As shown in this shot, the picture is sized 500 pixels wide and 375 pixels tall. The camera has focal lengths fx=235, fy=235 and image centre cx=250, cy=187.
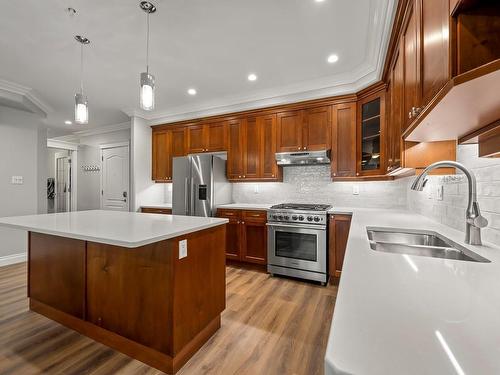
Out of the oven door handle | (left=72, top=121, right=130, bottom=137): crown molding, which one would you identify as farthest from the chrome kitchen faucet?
(left=72, top=121, right=130, bottom=137): crown molding

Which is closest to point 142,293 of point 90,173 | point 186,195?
point 186,195

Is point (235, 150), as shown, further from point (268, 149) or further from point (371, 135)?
point (371, 135)

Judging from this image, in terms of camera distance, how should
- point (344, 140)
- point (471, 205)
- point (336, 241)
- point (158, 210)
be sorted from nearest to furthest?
point (471, 205), point (336, 241), point (344, 140), point (158, 210)

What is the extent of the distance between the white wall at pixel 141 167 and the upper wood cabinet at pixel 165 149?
0.38 ft

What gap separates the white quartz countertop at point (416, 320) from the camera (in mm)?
361

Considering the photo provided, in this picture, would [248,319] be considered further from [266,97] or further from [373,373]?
[266,97]

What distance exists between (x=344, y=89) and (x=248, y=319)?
2.95 meters

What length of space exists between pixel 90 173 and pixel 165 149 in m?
2.62

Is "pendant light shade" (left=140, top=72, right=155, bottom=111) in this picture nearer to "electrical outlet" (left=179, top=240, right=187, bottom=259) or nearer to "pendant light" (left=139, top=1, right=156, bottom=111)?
"pendant light" (left=139, top=1, right=156, bottom=111)

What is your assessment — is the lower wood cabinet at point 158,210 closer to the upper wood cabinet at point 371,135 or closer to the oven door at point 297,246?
the oven door at point 297,246

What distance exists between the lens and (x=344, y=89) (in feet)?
10.1

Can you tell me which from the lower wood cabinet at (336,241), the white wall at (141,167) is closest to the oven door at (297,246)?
the lower wood cabinet at (336,241)

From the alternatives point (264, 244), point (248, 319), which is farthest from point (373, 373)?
point (264, 244)

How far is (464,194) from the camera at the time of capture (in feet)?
4.59
